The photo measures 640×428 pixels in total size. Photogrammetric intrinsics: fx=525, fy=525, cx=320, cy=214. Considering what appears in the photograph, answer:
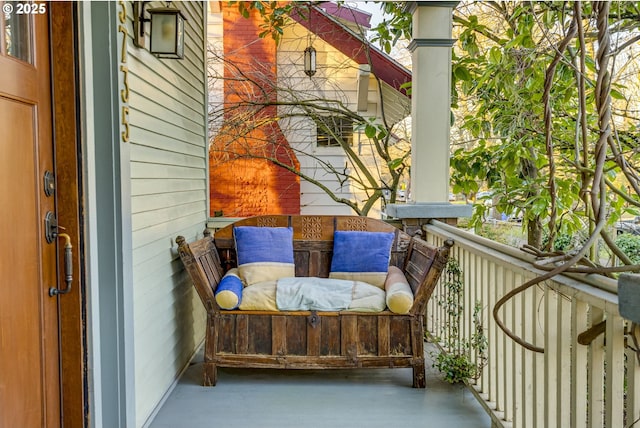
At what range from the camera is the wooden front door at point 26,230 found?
1.73 meters

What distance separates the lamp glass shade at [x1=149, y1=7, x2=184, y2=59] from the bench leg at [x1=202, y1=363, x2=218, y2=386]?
183 cm

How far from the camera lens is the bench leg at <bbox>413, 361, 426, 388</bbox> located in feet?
10.5

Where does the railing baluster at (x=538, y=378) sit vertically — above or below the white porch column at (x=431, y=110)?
below

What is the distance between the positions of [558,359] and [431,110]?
2351 mm

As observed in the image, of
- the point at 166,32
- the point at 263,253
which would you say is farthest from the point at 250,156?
the point at 166,32

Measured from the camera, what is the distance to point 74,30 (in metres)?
2.09

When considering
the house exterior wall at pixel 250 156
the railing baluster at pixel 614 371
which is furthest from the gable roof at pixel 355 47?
the railing baluster at pixel 614 371

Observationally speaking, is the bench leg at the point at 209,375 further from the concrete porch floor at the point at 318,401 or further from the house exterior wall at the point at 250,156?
the house exterior wall at the point at 250,156

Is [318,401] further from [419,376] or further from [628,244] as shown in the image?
[628,244]

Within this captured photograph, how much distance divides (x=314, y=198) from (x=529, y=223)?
3.07 metres

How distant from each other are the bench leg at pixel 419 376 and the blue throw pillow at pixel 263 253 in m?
1.06

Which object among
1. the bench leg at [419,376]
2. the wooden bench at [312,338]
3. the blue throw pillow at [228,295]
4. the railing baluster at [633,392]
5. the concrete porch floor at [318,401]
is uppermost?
the railing baluster at [633,392]

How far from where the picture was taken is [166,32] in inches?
108

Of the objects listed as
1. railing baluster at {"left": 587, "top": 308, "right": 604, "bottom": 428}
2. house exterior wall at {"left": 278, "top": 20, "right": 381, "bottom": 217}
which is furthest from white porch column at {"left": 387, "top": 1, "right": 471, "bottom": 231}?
house exterior wall at {"left": 278, "top": 20, "right": 381, "bottom": 217}
